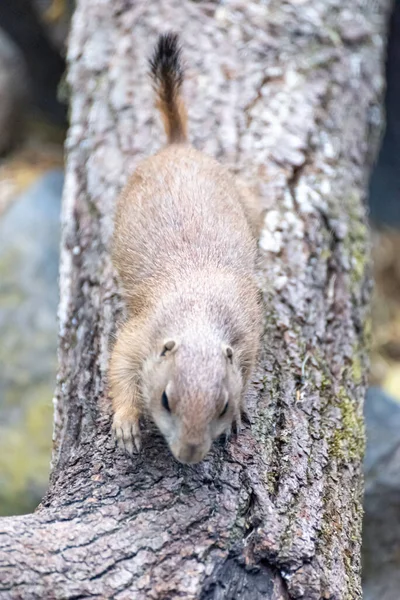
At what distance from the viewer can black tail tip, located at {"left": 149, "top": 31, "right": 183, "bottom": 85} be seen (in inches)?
150

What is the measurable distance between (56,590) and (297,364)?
5.14 ft

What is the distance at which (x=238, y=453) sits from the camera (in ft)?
9.46

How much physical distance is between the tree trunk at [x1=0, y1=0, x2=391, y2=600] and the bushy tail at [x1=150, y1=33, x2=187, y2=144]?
0.85 feet

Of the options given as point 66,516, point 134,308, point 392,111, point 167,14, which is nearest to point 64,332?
point 134,308

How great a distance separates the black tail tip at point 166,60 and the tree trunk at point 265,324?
44 centimetres

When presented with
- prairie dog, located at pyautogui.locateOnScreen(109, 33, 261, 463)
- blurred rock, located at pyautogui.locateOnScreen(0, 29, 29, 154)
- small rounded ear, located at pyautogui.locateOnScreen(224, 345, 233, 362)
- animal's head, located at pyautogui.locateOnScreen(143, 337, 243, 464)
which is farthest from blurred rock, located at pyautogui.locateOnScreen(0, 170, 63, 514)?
small rounded ear, located at pyautogui.locateOnScreen(224, 345, 233, 362)

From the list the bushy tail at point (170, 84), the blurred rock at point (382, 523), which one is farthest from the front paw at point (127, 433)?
the blurred rock at point (382, 523)

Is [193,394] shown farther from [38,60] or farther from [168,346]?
[38,60]

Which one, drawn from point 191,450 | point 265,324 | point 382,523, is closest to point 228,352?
point 191,450

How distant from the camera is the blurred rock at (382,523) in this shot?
169 inches

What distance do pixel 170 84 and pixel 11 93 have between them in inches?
140

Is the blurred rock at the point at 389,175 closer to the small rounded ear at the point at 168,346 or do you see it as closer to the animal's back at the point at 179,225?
the animal's back at the point at 179,225

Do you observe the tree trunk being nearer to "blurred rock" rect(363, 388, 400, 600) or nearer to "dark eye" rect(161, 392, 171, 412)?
"dark eye" rect(161, 392, 171, 412)

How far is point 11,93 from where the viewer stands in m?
6.96
